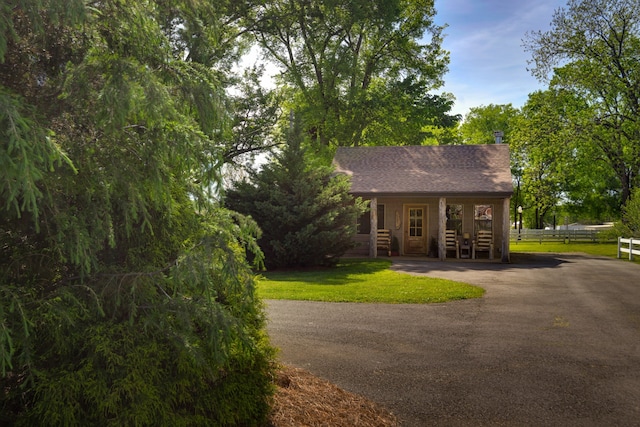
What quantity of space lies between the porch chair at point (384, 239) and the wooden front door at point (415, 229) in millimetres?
1349

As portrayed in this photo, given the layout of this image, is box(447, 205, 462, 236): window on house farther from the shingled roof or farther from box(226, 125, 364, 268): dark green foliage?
box(226, 125, 364, 268): dark green foliage

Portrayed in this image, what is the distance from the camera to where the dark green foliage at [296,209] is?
17.2 metres

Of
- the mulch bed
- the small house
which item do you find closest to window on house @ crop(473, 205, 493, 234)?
the small house

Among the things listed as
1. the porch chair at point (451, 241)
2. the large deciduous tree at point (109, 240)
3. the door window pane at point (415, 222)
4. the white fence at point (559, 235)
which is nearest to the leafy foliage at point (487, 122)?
the white fence at point (559, 235)

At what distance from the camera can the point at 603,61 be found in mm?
32094

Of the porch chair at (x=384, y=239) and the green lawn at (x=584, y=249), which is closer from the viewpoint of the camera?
the porch chair at (x=384, y=239)

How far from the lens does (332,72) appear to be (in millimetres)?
32688

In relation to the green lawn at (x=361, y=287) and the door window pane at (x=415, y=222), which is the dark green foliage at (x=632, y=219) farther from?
the green lawn at (x=361, y=287)

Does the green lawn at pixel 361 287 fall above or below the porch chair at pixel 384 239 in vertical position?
below

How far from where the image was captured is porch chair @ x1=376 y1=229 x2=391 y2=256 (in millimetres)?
23219

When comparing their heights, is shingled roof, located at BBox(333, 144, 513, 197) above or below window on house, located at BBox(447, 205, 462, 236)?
above

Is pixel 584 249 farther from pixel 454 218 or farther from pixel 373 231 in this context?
pixel 373 231

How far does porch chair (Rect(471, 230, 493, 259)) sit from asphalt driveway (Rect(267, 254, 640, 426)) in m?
9.99

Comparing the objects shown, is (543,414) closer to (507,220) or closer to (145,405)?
(145,405)
